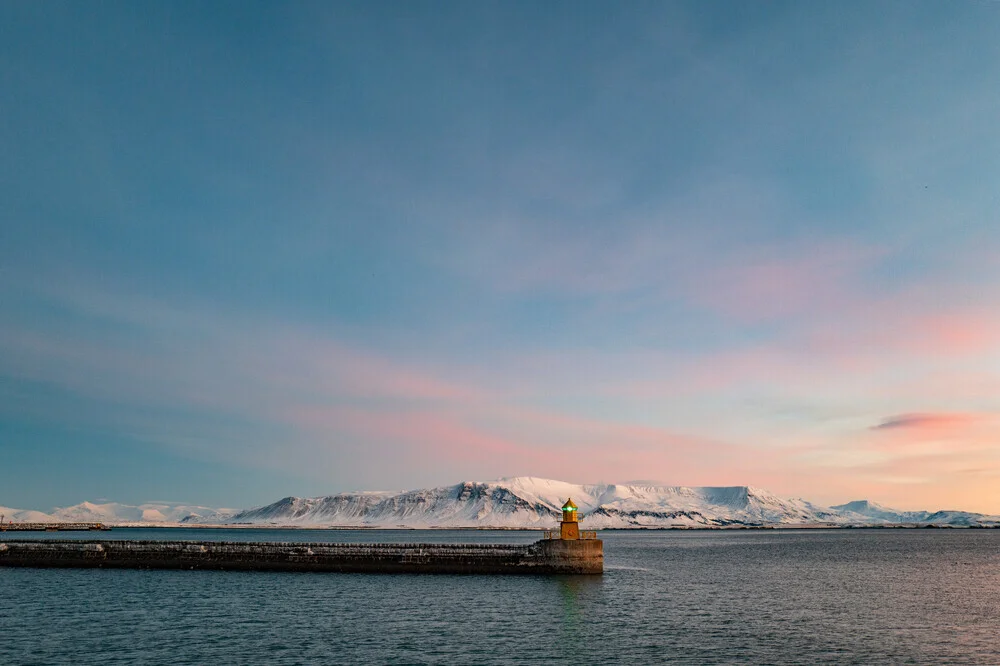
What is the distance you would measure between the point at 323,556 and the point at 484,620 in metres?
36.4

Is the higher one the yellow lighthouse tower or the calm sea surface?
the yellow lighthouse tower

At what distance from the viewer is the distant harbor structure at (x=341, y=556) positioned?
67312mm

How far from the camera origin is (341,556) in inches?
2908

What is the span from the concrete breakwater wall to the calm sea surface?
2.47 metres

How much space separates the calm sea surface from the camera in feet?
114

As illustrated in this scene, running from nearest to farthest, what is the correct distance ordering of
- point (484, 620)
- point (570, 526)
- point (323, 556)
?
point (484, 620) < point (570, 526) < point (323, 556)

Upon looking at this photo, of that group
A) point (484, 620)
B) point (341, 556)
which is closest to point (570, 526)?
point (341, 556)

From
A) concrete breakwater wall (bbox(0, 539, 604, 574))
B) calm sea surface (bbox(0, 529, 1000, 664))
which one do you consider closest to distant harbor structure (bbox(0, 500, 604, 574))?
concrete breakwater wall (bbox(0, 539, 604, 574))

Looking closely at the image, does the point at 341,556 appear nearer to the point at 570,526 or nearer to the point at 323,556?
the point at 323,556

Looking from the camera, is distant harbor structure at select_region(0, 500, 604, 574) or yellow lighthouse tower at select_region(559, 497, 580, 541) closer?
distant harbor structure at select_region(0, 500, 604, 574)

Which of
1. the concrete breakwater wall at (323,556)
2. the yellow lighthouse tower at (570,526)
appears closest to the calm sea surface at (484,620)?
the concrete breakwater wall at (323,556)

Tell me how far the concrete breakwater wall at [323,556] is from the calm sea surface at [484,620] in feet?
8.09

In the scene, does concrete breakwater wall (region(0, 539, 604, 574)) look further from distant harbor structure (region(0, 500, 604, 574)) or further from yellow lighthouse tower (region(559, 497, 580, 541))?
yellow lighthouse tower (region(559, 497, 580, 541))

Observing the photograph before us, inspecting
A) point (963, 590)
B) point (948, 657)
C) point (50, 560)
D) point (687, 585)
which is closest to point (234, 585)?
point (50, 560)
